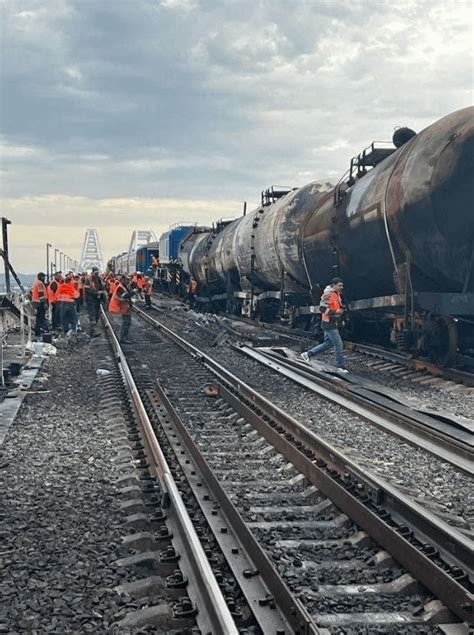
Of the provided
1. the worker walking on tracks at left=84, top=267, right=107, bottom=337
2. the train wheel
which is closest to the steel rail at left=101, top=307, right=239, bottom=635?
the train wheel

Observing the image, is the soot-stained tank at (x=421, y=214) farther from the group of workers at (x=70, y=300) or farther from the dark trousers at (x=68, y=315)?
the dark trousers at (x=68, y=315)

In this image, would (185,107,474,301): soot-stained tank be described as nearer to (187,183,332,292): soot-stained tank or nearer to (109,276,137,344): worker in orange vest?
(187,183,332,292): soot-stained tank

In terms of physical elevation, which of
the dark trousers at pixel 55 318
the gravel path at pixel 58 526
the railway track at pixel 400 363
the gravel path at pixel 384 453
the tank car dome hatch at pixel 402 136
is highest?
the tank car dome hatch at pixel 402 136

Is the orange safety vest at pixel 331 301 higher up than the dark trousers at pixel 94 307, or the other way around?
the orange safety vest at pixel 331 301

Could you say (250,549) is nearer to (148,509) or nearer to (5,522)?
(148,509)

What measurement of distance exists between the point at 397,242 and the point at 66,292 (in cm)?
977

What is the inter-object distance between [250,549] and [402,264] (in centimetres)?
757

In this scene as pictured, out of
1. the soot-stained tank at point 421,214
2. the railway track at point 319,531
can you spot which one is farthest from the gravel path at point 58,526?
the soot-stained tank at point 421,214

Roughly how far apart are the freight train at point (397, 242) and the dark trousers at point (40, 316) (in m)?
6.02

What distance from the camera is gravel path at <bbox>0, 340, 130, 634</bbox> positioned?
3.54 metres

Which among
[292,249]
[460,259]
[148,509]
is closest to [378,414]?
[460,259]

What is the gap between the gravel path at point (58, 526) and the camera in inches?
139

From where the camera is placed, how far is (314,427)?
777 cm

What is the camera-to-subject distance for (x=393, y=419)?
25.9 feet
